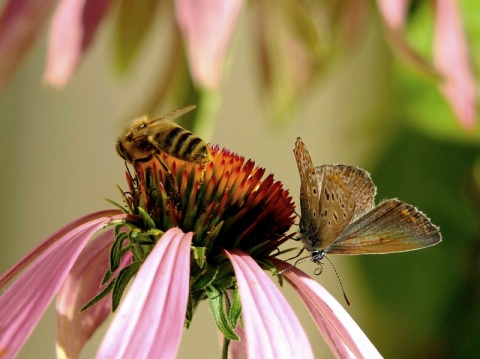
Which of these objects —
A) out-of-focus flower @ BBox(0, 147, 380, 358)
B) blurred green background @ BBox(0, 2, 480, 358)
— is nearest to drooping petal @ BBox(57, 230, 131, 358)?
out-of-focus flower @ BBox(0, 147, 380, 358)

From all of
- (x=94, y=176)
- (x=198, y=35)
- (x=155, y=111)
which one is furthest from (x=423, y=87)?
(x=94, y=176)

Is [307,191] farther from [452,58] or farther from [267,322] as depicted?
[452,58]

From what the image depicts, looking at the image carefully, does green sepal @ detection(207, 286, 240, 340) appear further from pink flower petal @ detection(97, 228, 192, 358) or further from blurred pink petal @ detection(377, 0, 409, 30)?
blurred pink petal @ detection(377, 0, 409, 30)

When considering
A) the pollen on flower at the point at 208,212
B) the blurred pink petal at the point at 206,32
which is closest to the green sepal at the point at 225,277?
the pollen on flower at the point at 208,212

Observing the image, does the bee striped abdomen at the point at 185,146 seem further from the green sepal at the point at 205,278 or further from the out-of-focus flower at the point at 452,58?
the out-of-focus flower at the point at 452,58

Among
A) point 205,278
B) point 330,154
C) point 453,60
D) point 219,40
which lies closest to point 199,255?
point 205,278

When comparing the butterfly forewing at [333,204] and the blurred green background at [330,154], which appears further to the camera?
the blurred green background at [330,154]

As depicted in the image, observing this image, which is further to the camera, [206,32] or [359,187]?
[206,32]
